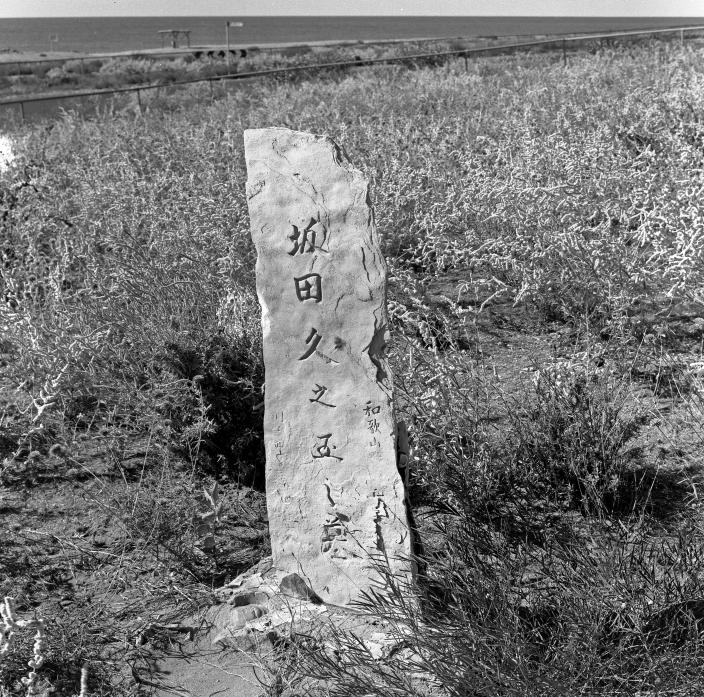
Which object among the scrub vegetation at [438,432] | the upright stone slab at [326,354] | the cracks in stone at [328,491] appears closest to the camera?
the scrub vegetation at [438,432]

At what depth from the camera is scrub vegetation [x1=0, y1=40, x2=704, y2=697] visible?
2336 mm

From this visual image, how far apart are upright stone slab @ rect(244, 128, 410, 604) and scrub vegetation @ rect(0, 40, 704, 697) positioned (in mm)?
253

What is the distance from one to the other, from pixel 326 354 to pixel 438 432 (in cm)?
77

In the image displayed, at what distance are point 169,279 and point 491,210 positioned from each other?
180 centimetres

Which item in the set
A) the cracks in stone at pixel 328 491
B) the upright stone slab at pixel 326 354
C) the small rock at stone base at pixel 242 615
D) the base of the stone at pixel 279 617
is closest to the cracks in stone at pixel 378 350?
the upright stone slab at pixel 326 354

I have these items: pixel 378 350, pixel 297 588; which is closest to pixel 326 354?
pixel 378 350

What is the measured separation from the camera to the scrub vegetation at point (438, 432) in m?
2.34

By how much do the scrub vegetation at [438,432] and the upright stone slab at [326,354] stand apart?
0.25 m

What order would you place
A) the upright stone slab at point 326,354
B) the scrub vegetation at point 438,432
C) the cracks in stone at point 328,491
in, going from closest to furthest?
the scrub vegetation at point 438,432 < the upright stone slab at point 326,354 < the cracks in stone at point 328,491

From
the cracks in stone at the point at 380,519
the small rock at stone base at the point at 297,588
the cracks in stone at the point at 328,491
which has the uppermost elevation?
the cracks in stone at the point at 328,491

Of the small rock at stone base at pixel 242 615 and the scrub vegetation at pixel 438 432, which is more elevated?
the scrub vegetation at pixel 438 432

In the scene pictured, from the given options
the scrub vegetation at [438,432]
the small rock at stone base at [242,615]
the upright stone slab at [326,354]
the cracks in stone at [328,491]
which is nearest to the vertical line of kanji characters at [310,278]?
the upright stone slab at [326,354]

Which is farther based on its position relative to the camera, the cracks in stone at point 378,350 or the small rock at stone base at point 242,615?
the small rock at stone base at point 242,615

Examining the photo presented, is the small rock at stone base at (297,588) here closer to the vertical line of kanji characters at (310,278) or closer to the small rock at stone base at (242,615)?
the small rock at stone base at (242,615)
